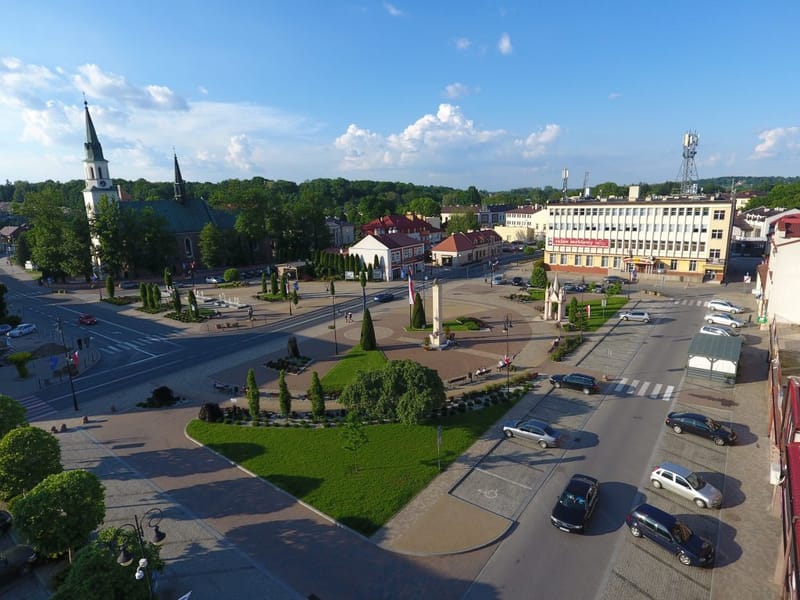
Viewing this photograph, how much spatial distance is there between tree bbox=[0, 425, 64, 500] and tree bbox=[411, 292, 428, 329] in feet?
110

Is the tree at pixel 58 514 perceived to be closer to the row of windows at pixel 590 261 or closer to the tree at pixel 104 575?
the tree at pixel 104 575

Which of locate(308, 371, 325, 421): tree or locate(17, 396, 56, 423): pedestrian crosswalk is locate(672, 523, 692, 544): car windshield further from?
locate(17, 396, 56, 423): pedestrian crosswalk

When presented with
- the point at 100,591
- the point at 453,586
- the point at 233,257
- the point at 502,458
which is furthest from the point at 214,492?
the point at 233,257

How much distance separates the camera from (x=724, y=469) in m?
22.2

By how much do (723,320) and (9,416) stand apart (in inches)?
2249

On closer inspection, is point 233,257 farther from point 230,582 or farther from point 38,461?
point 230,582

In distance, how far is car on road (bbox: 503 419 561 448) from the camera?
80.7ft

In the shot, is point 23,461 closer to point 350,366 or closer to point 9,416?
point 9,416

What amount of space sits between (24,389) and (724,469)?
4971 centimetres

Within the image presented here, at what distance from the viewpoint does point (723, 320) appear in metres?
44.8

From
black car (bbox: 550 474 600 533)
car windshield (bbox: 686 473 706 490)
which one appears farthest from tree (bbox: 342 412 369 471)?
car windshield (bbox: 686 473 706 490)

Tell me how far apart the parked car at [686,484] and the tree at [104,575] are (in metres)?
21.1

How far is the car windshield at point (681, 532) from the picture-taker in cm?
1688

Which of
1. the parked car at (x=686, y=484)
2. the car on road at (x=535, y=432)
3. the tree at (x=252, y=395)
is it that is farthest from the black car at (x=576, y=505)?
the tree at (x=252, y=395)
